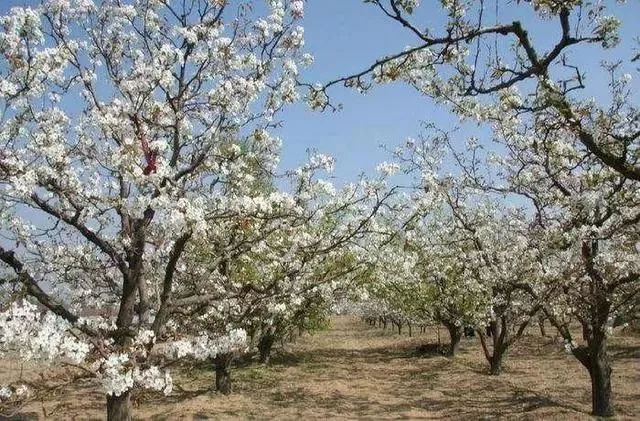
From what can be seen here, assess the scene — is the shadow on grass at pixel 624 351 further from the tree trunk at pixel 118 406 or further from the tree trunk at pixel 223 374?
the tree trunk at pixel 118 406

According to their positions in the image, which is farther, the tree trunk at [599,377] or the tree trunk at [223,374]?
the tree trunk at [223,374]

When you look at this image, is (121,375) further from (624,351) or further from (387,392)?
(624,351)

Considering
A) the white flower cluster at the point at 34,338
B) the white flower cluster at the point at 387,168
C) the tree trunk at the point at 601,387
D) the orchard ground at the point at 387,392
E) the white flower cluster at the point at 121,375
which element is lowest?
the orchard ground at the point at 387,392

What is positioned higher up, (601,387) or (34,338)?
(34,338)

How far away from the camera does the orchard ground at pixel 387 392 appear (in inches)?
626

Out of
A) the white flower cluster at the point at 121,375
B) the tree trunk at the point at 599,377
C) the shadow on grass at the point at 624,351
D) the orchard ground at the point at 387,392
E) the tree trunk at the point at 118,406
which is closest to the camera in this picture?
the white flower cluster at the point at 121,375

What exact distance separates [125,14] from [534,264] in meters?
10.6

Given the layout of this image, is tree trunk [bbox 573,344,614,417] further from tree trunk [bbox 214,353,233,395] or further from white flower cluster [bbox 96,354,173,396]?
white flower cluster [bbox 96,354,173,396]

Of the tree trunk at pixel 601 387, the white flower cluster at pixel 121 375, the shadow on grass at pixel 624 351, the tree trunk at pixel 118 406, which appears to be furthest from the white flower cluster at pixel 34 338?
the shadow on grass at pixel 624 351

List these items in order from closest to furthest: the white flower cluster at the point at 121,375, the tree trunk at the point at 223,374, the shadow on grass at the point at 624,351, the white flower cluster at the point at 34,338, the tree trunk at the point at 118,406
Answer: the white flower cluster at the point at 34,338 < the white flower cluster at the point at 121,375 < the tree trunk at the point at 118,406 < the tree trunk at the point at 223,374 < the shadow on grass at the point at 624,351

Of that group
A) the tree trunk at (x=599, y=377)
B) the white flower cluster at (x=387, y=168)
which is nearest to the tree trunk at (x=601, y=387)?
the tree trunk at (x=599, y=377)

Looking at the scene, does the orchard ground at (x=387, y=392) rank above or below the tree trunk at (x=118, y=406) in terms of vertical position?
below

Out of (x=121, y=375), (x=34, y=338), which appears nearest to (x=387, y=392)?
(x=121, y=375)

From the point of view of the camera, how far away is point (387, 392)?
1984cm
